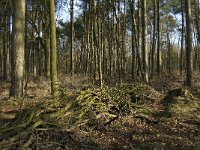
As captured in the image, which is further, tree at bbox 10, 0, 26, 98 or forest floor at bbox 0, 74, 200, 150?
tree at bbox 10, 0, 26, 98

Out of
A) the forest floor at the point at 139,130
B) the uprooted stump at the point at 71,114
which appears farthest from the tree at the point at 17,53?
the uprooted stump at the point at 71,114

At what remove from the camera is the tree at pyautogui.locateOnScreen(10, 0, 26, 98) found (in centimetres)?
1211

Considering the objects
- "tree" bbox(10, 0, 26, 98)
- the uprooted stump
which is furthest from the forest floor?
"tree" bbox(10, 0, 26, 98)

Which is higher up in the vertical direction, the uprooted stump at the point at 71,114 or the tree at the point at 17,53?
the tree at the point at 17,53

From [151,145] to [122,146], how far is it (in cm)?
65

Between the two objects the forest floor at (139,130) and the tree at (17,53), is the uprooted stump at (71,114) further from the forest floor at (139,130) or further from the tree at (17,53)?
the tree at (17,53)

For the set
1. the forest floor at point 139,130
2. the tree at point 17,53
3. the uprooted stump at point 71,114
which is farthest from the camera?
the tree at point 17,53

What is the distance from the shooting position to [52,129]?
7375 millimetres

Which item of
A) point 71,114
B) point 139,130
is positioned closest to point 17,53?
point 71,114

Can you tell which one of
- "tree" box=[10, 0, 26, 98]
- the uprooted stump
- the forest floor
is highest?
"tree" box=[10, 0, 26, 98]

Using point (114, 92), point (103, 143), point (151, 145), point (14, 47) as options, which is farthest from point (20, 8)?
point (151, 145)

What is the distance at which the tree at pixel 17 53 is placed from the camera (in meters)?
12.1

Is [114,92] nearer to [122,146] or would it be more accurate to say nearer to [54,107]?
[54,107]

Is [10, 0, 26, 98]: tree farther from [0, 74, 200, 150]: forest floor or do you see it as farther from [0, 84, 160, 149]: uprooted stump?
[0, 84, 160, 149]: uprooted stump
